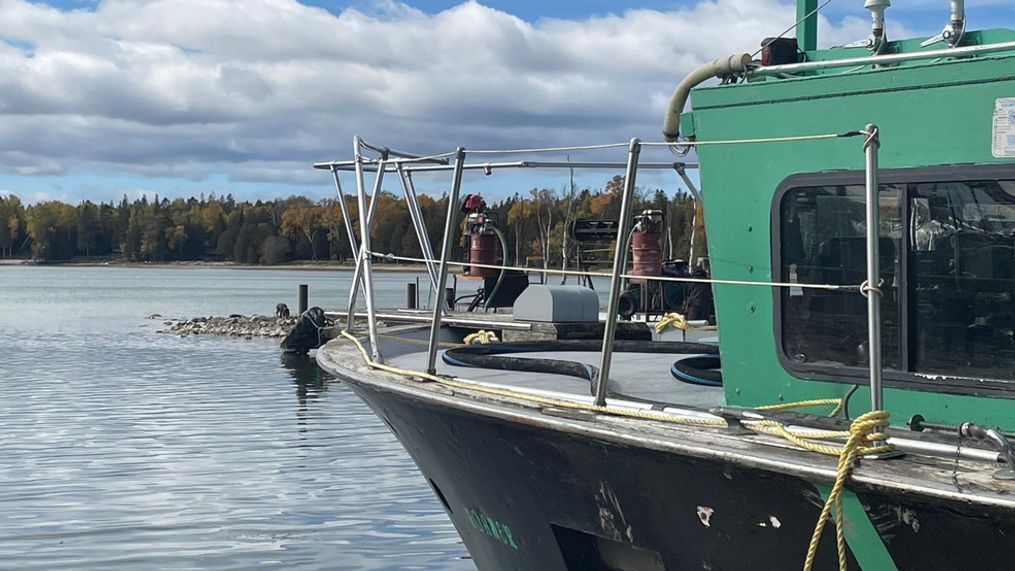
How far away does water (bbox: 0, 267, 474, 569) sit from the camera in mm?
10547

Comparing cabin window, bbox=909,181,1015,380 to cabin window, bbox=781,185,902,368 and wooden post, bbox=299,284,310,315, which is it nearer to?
cabin window, bbox=781,185,902,368

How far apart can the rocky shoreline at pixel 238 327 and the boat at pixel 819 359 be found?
1359 inches

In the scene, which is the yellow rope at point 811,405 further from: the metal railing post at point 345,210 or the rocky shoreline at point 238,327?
the rocky shoreline at point 238,327

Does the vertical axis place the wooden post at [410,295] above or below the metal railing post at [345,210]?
below

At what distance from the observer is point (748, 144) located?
521 cm

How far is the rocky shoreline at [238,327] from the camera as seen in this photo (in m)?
40.1

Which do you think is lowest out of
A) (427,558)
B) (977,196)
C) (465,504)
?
(427,558)

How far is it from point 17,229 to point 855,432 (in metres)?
193

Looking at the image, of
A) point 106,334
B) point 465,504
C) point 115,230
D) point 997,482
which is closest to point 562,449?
point 465,504

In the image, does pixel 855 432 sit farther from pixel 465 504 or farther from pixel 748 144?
pixel 465 504

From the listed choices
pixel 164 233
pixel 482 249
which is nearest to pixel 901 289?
pixel 482 249

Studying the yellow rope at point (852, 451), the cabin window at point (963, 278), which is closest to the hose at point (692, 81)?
the cabin window at point (963, 278)

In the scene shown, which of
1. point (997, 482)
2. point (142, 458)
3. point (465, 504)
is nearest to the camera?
point (997, 482)

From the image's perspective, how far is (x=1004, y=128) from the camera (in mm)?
4508
